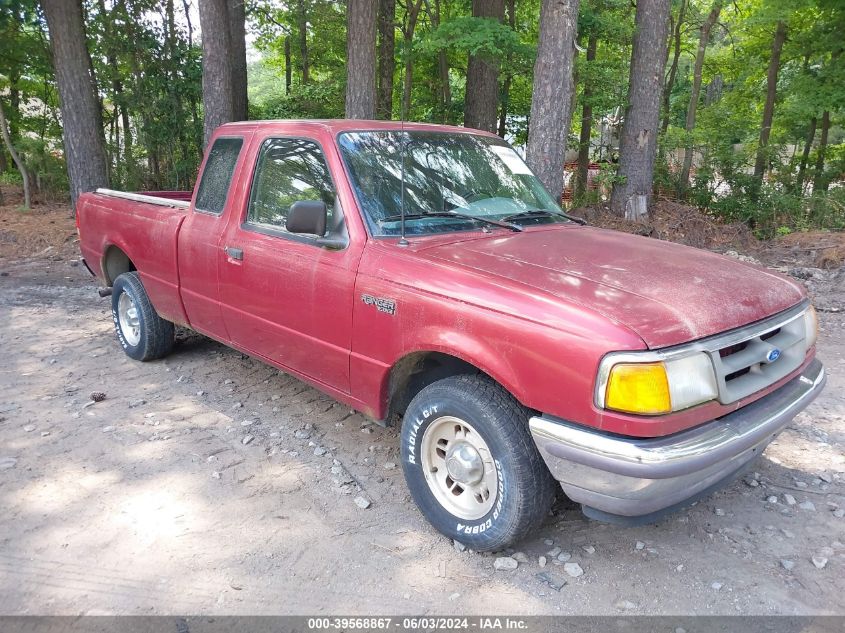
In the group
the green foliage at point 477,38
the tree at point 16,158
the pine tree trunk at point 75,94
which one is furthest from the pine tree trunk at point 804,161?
the tree at point 16,158

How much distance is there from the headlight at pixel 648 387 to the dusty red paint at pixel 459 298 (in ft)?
0.16

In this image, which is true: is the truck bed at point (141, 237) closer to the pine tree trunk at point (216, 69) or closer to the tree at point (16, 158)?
the pine tree trunk at point (216, 69)

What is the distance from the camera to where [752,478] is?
3.66 meters

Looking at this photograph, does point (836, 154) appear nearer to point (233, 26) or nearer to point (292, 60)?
point (233, 26)

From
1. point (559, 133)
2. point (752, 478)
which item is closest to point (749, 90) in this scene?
point (559, 133)

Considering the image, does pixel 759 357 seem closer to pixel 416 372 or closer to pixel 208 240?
pixel 416 372

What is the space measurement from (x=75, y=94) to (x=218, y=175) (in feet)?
29.1

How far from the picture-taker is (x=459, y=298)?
2795 mm

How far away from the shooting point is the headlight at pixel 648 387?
7.66 feet

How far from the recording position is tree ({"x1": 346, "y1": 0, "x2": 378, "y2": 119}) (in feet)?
29.9

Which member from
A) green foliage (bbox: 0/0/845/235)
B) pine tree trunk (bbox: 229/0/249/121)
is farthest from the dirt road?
pine tree trunk (bbox: 229/0/249/121)

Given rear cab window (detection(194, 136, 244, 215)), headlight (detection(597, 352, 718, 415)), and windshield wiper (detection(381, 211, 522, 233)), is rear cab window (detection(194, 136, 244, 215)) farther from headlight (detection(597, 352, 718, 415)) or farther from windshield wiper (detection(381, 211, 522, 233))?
headlight (detection(597, 352, 718, 415))

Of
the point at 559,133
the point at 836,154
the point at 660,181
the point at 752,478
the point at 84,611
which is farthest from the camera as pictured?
the point at 836,154

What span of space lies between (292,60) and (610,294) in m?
21.8
